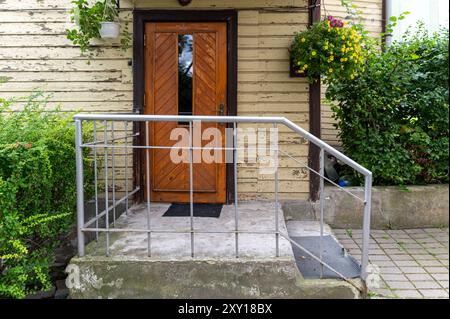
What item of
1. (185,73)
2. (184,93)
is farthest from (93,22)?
(184,93)

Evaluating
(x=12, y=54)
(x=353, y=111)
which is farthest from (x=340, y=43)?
(x=12, y=54)

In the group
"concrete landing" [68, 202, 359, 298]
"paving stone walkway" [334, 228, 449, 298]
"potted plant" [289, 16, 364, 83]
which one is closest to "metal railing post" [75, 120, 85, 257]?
"concrete landing" [68, 202, 359, 298]

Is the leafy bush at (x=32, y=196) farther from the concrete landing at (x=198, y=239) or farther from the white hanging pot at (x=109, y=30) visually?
the white hanging pot at (x=109, y=30)

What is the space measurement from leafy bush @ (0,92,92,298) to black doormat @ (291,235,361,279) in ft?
6.34

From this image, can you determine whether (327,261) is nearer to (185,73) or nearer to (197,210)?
(197,210)

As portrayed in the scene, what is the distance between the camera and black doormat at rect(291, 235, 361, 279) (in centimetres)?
332

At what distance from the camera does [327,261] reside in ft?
11.8

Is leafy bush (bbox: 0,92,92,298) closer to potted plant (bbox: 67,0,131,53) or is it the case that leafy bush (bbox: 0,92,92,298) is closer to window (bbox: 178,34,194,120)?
potted plant (bbox: 67,0,131,53)

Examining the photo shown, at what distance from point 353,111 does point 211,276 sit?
9.51 ft

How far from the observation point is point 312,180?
498 centimetres

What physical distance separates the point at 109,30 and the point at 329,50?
2.29 m

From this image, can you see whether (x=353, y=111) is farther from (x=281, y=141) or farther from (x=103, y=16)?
Answer: (x=103, y=16)

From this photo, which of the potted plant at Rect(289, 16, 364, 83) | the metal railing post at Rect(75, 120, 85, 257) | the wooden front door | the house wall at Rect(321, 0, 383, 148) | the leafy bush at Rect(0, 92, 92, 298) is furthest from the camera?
the house wall at Rect(321, 0, 383, 148)
